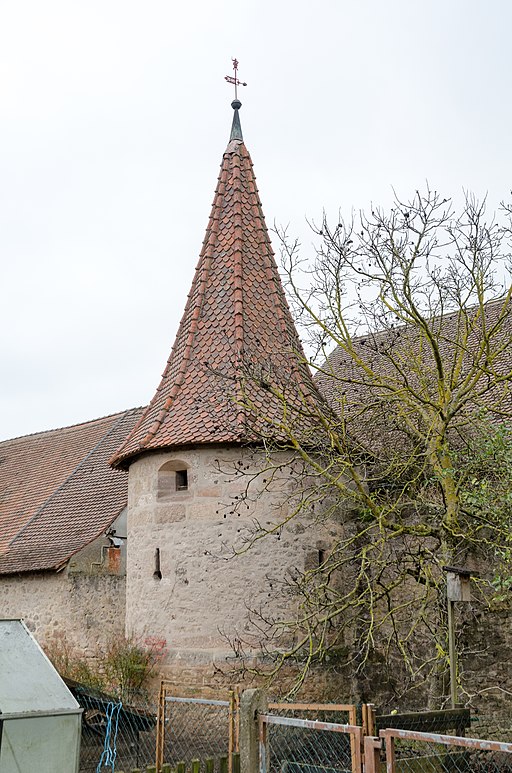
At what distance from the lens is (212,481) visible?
11.5 meters

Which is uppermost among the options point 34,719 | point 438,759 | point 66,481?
point 66,481

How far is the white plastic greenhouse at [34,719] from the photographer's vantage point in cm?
594

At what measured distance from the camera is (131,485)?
12688mm

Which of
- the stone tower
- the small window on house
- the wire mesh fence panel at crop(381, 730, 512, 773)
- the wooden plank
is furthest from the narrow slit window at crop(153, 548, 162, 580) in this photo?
the wooden plank

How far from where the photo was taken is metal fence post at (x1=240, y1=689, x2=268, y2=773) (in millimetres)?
5875

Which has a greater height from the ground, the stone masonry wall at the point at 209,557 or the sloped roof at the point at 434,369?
the sloped roof at the point at 434,369

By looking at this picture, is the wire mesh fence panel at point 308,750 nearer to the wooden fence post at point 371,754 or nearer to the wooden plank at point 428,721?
the wooden plank at point 428,721

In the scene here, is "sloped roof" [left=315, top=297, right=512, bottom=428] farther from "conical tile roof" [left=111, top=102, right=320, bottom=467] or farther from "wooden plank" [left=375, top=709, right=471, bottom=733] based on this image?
"wooden plank" [left=375, top=709, right=471, bottom=733]

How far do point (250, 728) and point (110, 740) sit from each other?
4452 millimetres

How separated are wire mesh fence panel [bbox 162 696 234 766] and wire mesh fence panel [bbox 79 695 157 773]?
413 millimetres

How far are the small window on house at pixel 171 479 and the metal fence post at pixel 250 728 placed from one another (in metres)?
5.99

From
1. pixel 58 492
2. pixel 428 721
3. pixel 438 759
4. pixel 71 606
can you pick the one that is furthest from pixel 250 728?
pixel 58 492

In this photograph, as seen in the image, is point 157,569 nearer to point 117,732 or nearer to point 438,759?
point 117,732

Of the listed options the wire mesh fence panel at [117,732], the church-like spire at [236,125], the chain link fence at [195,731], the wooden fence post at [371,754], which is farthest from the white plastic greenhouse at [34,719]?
the church-like spire at [236,125]
